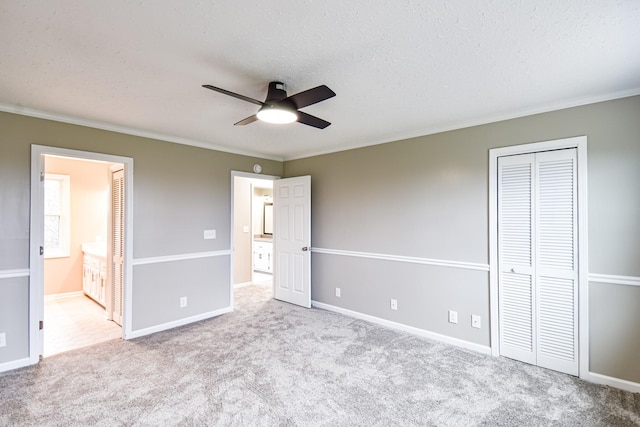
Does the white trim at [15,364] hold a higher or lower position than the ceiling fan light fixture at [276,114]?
lower

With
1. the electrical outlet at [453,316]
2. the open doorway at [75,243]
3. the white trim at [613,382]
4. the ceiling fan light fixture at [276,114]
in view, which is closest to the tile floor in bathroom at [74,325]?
the open doorway at [75,243]

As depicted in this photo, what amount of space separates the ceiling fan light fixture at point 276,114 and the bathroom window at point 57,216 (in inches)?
197

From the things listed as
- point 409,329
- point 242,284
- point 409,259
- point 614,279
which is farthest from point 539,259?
point 242,284

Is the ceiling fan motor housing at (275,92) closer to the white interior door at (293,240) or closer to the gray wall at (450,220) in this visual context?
the gray wall at (450,220)

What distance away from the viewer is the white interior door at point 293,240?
15.5 feet

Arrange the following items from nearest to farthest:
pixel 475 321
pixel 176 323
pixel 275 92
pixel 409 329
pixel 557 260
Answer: pixel 275 92
pixel 557 260
pixel 475 321
pixel 409 329
pixel 176 323

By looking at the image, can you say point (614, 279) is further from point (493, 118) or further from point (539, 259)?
point (493, 118)

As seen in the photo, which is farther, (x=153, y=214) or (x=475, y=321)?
(x=153, y=214)

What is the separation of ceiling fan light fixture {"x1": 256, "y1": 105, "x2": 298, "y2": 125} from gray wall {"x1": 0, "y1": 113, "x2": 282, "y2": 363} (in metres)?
2.20

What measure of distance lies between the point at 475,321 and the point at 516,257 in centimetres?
80

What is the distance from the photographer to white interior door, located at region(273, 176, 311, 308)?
4.71m

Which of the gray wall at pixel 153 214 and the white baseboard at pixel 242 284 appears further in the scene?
the white baseboard at pixel 242 284

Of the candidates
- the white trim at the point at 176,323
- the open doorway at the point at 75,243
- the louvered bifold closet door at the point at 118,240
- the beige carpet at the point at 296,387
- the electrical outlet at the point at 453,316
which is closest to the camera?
the beige carpet at the point at 296,387

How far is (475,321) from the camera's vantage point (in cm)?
321
